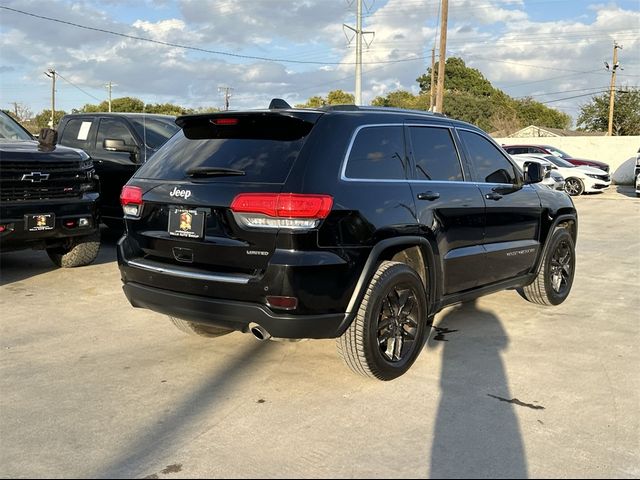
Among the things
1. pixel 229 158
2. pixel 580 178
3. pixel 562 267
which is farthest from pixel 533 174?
pixel 580 178

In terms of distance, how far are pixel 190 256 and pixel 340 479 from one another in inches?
67.3

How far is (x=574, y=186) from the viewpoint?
2266 cm

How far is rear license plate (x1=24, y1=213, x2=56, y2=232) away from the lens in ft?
21.5

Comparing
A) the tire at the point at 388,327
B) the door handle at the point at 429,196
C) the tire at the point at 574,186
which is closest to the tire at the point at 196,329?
the tire at the point at 388,327

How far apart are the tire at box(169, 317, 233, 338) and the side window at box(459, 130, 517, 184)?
2.54 meters

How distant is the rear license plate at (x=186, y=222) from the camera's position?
3.93 meters

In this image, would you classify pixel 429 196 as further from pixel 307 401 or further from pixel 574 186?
pixel 574 186

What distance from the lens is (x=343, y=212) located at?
382cm

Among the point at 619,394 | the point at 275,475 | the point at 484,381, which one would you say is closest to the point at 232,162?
the point at 275,475

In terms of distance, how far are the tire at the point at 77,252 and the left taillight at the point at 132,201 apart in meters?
3.49

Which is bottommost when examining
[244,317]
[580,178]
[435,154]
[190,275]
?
[244,317]

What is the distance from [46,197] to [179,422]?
4.20 meters

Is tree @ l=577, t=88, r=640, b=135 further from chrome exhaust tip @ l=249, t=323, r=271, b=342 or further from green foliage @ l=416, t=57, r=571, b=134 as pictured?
chrome exhaust tip @ l=249, t=323, r=271, b=342

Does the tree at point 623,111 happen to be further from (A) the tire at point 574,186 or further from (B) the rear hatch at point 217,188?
(B) the rear hatch at point 217,188
